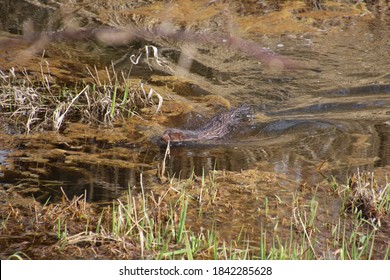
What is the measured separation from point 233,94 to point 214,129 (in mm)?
1326

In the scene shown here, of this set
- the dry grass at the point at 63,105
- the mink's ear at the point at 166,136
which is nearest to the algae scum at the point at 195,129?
the dry grass at the point at 63,105

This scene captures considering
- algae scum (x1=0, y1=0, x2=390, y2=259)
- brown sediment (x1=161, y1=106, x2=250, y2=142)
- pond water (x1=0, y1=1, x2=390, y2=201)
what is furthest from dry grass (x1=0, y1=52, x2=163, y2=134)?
brown sediment (x1=161, y1=106, x2=250, y2=142)

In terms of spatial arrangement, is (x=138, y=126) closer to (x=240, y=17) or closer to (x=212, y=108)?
(x=212, y=108)

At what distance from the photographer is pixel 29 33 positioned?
9148 millimetres

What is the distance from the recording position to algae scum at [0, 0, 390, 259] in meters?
4.17

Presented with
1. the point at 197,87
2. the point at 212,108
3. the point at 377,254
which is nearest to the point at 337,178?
the point at 377,254

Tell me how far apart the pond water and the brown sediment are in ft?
0.34

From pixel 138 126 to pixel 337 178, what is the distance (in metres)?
2.05

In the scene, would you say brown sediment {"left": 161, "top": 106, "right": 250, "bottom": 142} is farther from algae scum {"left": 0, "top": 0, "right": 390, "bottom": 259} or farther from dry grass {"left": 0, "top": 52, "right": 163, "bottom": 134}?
dry grass {"left": 0, "top": 52, "right": 163, "bottom": 134}

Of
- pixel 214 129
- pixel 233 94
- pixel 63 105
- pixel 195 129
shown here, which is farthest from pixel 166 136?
pixel 233 94

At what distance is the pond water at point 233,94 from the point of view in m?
5.42

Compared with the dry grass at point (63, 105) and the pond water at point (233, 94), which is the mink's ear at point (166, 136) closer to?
the pond water at point (233, 94)

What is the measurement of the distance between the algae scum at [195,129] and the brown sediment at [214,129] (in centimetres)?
7

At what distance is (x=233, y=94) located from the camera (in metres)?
7.57
